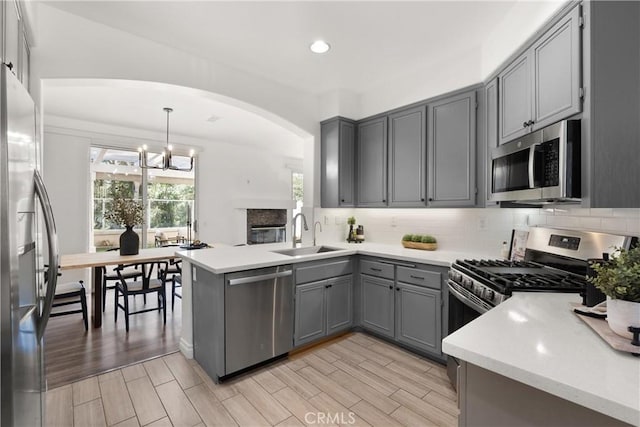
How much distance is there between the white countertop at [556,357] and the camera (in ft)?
2.32

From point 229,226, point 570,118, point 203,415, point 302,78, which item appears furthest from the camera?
point 229,226

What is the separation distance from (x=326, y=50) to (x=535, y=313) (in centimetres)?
250

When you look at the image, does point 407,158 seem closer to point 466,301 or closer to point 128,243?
point 466,301

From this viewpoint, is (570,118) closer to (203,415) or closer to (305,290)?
(305,290)

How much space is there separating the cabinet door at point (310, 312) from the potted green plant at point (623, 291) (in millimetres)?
2076

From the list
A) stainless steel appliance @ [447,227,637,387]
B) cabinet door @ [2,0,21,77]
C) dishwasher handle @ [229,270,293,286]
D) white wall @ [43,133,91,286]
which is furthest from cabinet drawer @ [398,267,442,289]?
white wall @ [43,133,91,286]

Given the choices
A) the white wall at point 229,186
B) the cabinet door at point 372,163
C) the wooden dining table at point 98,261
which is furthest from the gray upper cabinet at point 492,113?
the white wall at point 229,186

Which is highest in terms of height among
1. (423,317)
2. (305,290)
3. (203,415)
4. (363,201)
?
(363,201)

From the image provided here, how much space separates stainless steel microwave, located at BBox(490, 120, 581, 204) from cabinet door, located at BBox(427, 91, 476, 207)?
555 mm

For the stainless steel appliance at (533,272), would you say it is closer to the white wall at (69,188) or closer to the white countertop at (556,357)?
the white countertop at (556,357)

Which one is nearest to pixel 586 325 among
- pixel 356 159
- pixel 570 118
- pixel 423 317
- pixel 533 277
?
pixel 533 277

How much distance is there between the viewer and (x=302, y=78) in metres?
3.29

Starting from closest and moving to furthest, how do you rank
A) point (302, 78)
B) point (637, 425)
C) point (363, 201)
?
point (637, 425) → point (302, 78) → point (363, 201)

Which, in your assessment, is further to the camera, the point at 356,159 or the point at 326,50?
the point at 356,159
